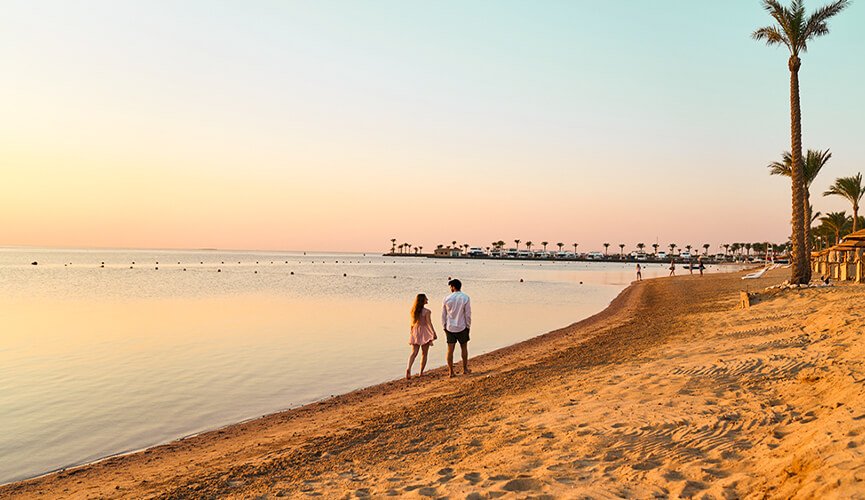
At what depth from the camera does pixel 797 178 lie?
23.2 meters

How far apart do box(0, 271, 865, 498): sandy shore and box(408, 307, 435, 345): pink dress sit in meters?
1.06

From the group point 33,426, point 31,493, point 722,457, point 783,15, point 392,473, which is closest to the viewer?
point 722,457

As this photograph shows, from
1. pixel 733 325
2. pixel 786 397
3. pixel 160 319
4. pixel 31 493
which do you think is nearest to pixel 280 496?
pixel 31 493

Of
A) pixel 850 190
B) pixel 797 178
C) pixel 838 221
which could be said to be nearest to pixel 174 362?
pixel 797 178

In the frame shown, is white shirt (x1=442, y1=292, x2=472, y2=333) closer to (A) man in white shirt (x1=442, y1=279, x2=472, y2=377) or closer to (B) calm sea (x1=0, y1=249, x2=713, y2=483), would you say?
(A) man in white shirt (x1=442, y1=279, x2=472, y2=377)

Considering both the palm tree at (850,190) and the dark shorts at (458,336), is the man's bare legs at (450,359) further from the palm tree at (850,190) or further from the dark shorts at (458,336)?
the palm tree at (850,190)

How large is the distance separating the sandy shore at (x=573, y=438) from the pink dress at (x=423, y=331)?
106cm

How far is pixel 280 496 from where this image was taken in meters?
5.54

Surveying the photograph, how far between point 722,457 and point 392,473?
128 inches

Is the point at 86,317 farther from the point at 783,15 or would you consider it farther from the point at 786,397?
the point at 783,15

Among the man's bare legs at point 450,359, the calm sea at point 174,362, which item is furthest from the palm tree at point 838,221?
the man's bare legs at point 450,359

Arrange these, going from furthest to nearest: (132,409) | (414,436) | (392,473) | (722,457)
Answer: (132,409)
(414,436)
(392,473)
(722,457)

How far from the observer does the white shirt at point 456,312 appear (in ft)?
38.2

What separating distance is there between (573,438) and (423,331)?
6.17 meters
